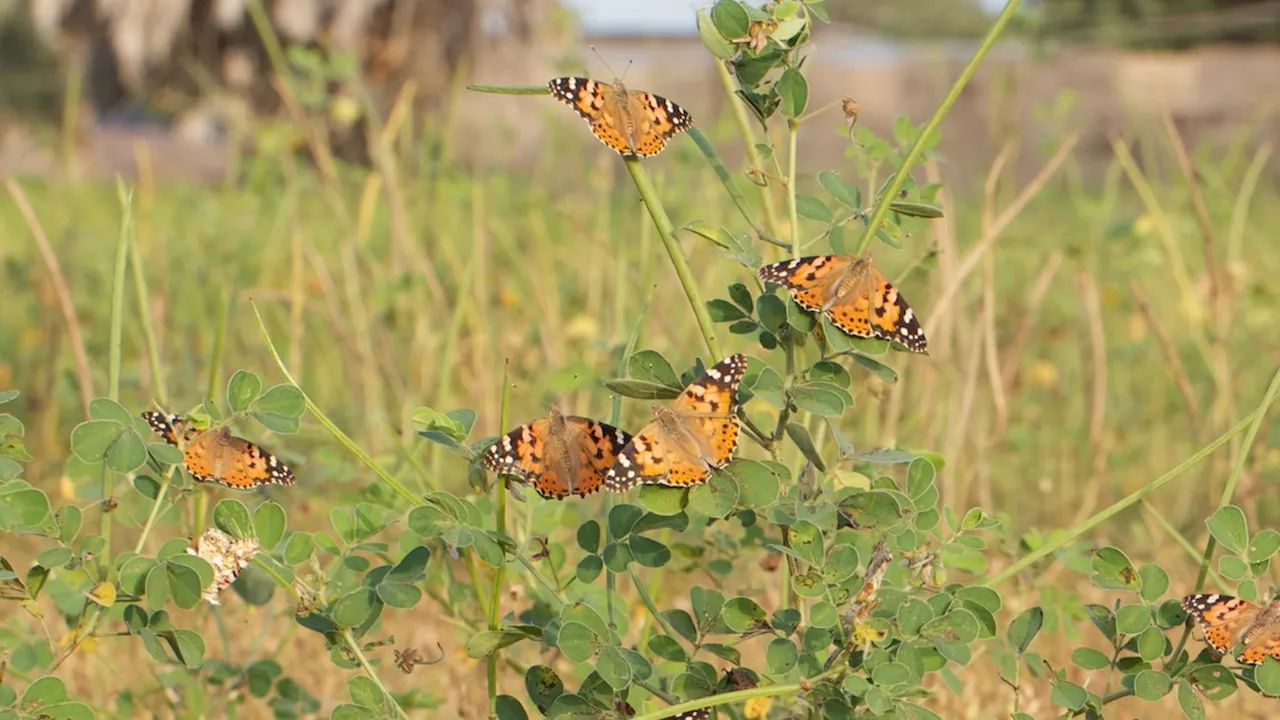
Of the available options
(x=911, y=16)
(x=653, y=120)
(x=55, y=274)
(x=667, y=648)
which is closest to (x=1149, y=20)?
(x=55, y=274)

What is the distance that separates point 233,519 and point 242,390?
93 mm

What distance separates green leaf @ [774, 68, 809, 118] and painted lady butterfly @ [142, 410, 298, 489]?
456 mm

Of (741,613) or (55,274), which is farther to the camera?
(55,274)

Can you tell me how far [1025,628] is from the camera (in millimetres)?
1082

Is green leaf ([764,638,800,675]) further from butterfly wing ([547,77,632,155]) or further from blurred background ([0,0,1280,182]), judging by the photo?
blurred background ([0,0,1280,182])

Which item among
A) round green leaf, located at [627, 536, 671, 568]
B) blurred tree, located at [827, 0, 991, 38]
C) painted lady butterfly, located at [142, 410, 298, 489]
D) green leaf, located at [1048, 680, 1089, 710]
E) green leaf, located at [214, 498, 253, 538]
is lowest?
blurred tree, located at [827, 0, 991, 38]

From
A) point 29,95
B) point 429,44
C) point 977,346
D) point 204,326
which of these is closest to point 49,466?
point 204,326

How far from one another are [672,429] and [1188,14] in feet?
42.1

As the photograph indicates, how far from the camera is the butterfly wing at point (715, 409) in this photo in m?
0.91

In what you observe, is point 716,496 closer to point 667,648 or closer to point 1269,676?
point 667,648

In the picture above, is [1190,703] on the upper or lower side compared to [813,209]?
lower

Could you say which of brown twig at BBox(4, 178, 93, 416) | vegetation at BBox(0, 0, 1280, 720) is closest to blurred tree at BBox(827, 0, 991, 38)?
vegetation at BBox(0, 0, 1280, 720)

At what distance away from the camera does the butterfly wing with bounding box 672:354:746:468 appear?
35.9 inches

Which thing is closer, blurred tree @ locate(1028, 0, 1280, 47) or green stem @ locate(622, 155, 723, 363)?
green stem @ locate(622, 155, 723, 363)
